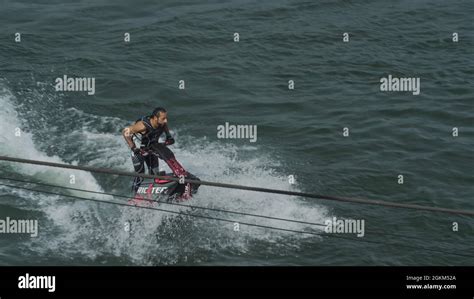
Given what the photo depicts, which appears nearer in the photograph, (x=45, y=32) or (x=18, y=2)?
(x=45, y=32)

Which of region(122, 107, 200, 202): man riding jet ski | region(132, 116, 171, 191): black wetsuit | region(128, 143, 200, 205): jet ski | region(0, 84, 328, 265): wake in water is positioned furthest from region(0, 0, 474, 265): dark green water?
region(132, 116, 171, 191): black wetsuit

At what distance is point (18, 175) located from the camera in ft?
57.1

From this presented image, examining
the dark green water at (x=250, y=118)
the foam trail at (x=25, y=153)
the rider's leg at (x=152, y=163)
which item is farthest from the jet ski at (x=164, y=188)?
the foam trail at (x=25, y=153)

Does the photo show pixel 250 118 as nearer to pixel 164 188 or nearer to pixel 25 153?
pixel 164 188

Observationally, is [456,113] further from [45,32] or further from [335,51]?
[45,32]

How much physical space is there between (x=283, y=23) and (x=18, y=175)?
12.7 m

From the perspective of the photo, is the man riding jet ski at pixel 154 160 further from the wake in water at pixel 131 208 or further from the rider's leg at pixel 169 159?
the wake in water at pixel 131 208

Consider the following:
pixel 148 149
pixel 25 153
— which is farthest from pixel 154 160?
pixel 25 153

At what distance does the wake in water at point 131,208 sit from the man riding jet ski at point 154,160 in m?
0.33

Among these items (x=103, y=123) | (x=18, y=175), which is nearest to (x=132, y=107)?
(x=103, y=123)

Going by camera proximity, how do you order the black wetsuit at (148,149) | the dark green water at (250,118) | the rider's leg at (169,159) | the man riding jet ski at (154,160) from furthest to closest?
1. the rider's leg at (169,159)
2. the black wetsuit at (148,149)
3. the man riding jet ski at (154,160)
4. the dark green water at (250,118)

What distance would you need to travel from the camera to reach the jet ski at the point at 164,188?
1556 cm
